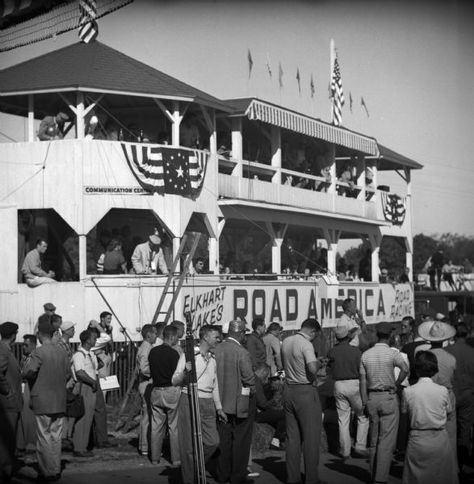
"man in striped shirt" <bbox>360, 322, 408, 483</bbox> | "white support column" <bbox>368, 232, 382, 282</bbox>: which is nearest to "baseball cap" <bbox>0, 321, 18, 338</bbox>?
"man in striped shirt" <bbox>360, 322, 408, 483</bbox>

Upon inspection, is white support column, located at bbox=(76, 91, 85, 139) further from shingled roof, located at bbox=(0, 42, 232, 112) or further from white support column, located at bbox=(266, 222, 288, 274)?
white support column, located at bbox=(266, 222, 288, 274)

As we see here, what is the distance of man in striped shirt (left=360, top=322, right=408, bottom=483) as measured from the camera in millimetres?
12094

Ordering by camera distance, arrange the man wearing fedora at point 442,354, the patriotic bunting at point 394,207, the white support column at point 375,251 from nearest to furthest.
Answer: the man wearing fedora at point 442,354
the white support column at point 375,251
the patriotic bunting at point 394,207

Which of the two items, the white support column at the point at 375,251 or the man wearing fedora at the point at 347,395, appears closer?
the man wearing fedora at the point at 347,395

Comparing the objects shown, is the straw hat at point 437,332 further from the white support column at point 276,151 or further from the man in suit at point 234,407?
the white support column at point 276,151

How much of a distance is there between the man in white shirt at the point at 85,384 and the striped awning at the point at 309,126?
501 inches

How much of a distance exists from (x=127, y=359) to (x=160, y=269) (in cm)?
393

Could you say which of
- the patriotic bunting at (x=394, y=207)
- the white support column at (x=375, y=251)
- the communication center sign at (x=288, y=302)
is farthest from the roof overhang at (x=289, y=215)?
the communication center sign at (x=288, y=302)

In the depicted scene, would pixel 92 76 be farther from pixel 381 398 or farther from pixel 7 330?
pixel 381 398

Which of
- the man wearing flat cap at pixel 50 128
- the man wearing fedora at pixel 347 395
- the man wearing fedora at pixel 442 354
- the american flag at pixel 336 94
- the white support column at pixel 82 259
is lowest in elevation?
the man wearing fedora at pixel 347 395

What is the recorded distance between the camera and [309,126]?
98.5 feet

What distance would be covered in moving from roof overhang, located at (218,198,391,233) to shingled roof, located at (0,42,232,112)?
2503mm

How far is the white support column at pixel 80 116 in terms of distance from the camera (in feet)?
75.1

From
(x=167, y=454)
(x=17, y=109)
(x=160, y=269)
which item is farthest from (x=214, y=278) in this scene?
(x=167, y=454)
